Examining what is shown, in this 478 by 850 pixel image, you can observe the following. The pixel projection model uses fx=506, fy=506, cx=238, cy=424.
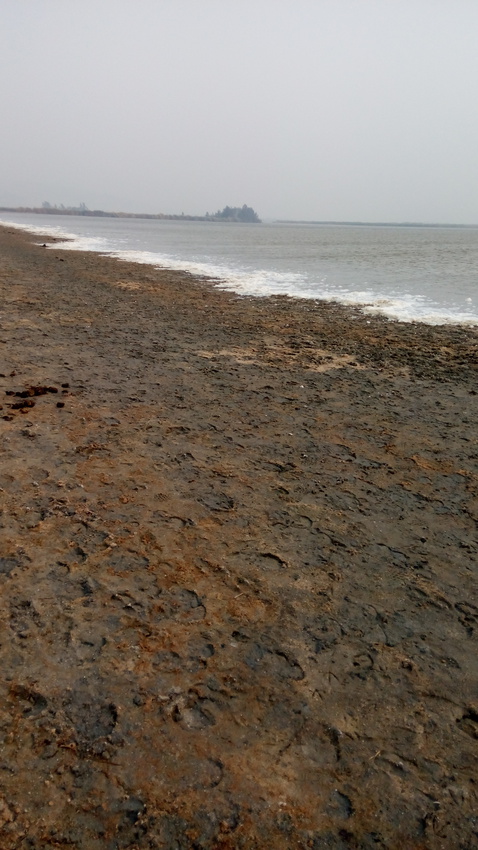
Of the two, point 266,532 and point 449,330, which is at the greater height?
point 449,330

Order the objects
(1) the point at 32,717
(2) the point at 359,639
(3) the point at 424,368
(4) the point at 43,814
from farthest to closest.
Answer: (3) the point at 424,368 → (2) the point at 359,639 → (1) the point at 32,717 → (4) the point at 43,814

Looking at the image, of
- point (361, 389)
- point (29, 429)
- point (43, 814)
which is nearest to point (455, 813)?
point (43, 814)

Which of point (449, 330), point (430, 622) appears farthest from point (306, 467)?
point (449, 330)

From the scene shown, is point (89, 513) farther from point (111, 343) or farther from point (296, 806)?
point (111, 343)

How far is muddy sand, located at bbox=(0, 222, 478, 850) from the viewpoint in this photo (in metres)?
1.78

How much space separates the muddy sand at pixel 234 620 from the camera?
1779 mm

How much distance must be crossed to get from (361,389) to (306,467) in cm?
247

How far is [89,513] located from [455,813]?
8.19ft

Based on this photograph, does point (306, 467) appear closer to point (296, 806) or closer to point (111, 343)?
point (296, 806)

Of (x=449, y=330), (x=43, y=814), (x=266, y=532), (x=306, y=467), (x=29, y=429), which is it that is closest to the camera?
(x=43, y=814)

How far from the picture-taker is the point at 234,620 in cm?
258

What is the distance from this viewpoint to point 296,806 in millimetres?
1776

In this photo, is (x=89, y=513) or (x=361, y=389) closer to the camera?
(x=89, y=513)

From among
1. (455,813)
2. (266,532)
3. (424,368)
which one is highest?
(424,368)
